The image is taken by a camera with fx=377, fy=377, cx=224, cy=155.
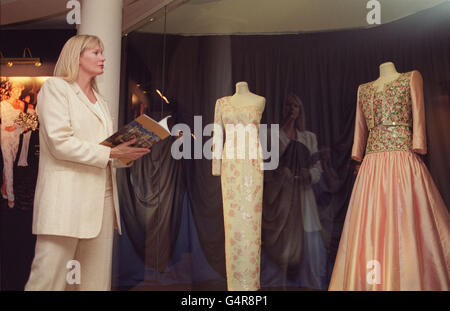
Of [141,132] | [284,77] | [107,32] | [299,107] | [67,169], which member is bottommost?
[67,169]

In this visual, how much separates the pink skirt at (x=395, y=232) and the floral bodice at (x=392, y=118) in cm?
8

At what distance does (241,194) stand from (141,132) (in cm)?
132

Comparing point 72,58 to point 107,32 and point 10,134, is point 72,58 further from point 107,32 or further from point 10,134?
point 10,134

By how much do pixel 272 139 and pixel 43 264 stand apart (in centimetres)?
214

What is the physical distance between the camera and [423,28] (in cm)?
309

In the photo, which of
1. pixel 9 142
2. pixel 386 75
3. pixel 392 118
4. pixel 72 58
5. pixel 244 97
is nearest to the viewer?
pixel 72 58

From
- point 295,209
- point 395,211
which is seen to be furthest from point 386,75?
point 295,209

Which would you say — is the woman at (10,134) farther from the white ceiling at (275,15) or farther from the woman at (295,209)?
the woman at (295,209)

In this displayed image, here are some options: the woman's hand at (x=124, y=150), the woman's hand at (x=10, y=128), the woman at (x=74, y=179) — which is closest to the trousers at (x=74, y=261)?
the woman at (x=74, y=179)

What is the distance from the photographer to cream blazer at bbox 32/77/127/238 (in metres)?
1.55

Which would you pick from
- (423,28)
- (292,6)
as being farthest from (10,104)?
(423,28)

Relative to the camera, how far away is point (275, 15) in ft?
10.5

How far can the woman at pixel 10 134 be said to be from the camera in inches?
140

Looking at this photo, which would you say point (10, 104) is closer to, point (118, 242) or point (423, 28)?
point (118, 242)
